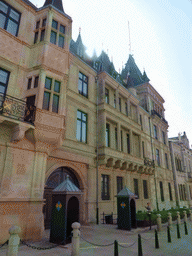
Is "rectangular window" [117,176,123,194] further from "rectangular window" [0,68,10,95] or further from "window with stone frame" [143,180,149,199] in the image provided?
"rectangular window" [0,68,10,95]

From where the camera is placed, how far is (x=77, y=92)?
49.9 feet

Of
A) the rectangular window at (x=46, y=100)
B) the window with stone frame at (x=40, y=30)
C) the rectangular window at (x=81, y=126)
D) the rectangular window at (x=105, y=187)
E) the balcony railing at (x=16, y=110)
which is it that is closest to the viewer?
the balcony railing at (x=16, y=110)

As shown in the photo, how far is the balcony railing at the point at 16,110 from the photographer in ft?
28.7

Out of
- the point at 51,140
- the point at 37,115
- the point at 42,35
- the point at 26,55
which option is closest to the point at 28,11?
the point at 42,35

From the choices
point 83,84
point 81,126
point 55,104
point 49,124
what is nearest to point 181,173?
point 81,126

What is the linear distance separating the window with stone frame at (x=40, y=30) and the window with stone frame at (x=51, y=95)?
2.96m

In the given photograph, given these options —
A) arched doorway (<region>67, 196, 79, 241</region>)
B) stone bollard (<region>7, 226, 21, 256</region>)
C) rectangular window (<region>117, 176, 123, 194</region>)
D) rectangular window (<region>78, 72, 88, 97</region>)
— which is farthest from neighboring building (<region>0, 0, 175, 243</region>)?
stone bollard (<region>7, 226, 21, 256</region>)

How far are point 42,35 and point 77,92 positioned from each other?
16.2 feet

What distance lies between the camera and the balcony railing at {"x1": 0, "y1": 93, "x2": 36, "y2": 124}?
28.7 feet

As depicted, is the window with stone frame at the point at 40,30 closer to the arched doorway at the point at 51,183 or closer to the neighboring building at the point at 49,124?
the neighboring building at the point at 49,124

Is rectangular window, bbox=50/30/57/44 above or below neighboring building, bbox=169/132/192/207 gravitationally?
above

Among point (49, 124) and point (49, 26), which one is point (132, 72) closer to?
point (49, 26)

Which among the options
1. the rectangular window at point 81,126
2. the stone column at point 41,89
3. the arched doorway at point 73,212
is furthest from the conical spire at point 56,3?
the arched doorway at point 73,212

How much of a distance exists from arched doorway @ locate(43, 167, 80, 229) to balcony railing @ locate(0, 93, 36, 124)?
4.41 meters
